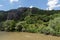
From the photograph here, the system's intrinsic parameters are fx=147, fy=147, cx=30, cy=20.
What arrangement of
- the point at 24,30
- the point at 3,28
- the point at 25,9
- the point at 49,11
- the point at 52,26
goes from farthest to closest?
the point at 49,11 → the point at 25,9 → the point at 3,28 → the point at 24,30 → the point at 52,26

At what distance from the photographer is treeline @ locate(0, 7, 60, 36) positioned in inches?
642

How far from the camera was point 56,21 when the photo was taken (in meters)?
16.4

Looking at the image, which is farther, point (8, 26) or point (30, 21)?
point (30, 21)

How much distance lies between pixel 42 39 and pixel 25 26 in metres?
6.89

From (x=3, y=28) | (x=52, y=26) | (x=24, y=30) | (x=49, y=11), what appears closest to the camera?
(x=52, y=26)

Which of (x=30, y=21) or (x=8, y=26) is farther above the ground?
(x=30, y=21)

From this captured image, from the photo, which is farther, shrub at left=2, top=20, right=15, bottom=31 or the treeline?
shrub at left=2, top=20, right=15, bottom=31

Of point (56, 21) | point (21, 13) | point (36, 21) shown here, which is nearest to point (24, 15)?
point (21, 13)

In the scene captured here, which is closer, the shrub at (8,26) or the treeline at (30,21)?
the treeline at (30,21)

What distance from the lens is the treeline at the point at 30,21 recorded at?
1631 cm

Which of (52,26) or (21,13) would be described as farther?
(21,13)

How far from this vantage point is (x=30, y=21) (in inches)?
829

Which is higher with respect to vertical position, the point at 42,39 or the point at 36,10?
the point at 36,10

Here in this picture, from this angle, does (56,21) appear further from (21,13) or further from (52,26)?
(21,13)
